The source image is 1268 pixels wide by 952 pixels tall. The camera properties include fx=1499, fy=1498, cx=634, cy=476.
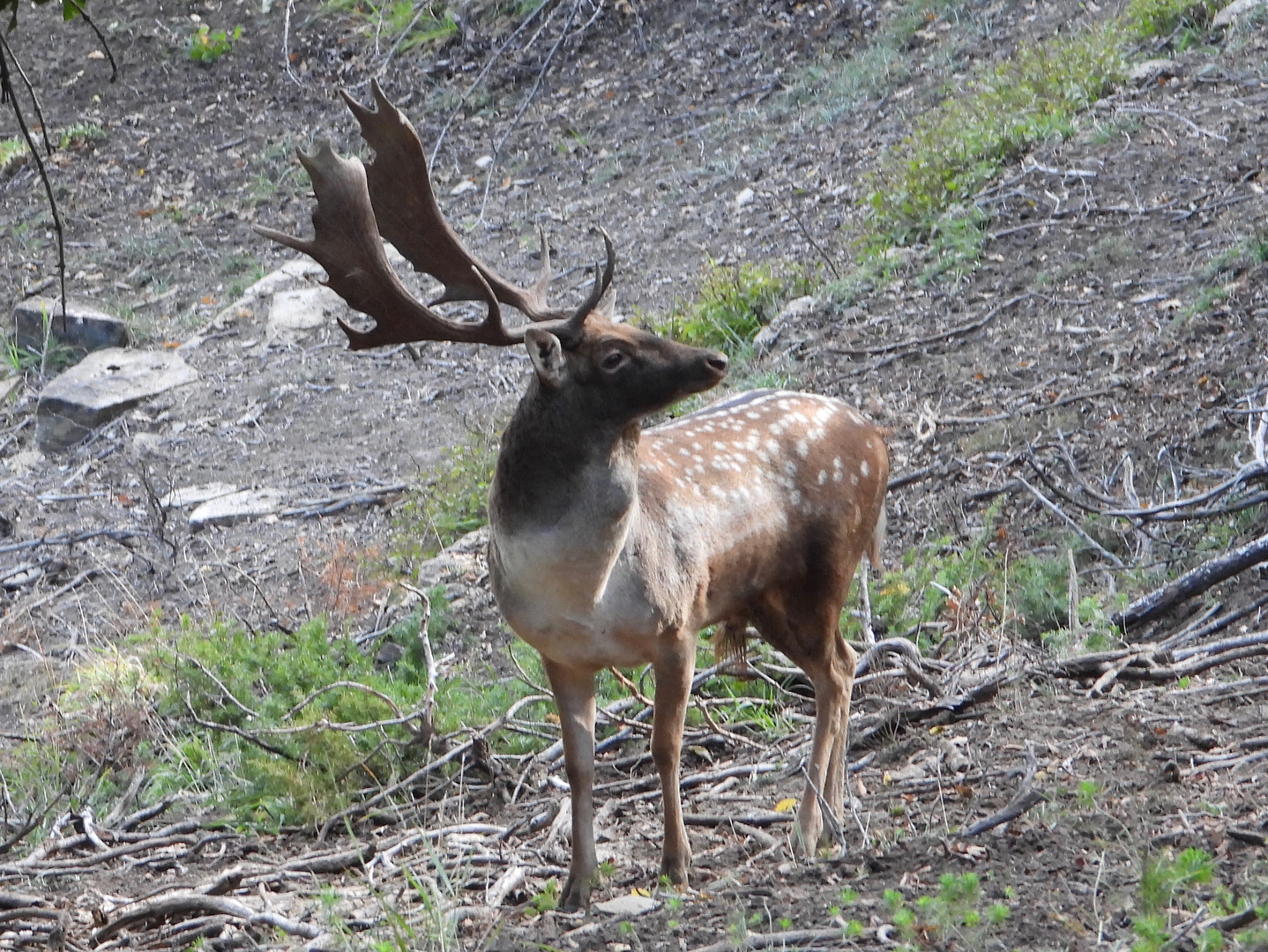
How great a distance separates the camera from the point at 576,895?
477 centimetres

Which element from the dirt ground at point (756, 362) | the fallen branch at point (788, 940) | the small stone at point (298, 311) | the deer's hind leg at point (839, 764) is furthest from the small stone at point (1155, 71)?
the fallen branch at point (788, 940)

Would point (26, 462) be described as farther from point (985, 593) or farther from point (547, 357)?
point (547, 357)

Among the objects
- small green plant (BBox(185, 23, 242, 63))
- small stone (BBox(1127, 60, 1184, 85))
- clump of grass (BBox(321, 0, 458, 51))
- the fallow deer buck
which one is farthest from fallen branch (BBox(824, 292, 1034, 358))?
small green plant (BBox(185, 23, 242, 63))

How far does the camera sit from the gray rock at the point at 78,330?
13.7m

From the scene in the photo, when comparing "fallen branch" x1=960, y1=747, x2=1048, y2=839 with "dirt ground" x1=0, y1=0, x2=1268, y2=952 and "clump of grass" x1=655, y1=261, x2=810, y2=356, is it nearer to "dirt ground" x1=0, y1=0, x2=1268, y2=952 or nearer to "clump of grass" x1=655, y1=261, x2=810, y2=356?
"dirt ground" x1=0, y1=0, x2=1268, y2=952

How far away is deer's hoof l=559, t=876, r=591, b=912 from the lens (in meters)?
4.74

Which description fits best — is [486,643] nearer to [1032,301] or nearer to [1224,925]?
[1032,301]

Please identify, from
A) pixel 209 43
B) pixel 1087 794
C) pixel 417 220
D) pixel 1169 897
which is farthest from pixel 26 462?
pixel 1169 897

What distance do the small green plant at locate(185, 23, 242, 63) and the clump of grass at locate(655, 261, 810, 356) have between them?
9.87 m

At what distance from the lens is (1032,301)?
9.35 m

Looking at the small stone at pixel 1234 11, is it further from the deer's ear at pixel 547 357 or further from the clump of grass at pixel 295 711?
the deer's ear at pixel 547 357

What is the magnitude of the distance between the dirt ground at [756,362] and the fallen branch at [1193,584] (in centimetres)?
30

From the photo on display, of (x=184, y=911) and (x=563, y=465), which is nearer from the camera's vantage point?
(x=563, y=465)

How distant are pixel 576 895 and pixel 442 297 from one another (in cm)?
200
